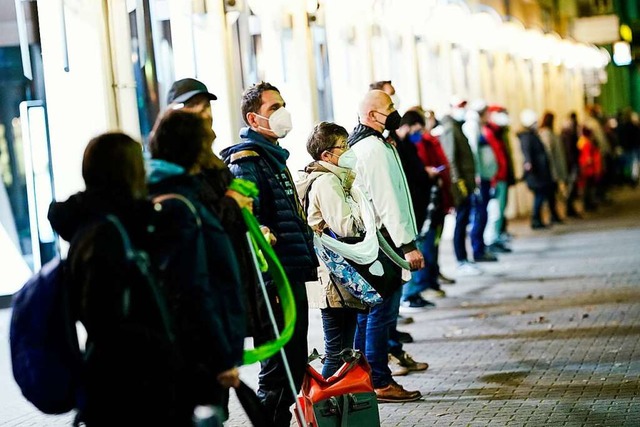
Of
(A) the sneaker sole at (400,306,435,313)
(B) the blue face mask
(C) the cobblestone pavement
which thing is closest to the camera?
(C) the cobblestone pavement

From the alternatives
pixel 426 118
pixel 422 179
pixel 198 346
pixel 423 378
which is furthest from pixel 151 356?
pixel 426 118

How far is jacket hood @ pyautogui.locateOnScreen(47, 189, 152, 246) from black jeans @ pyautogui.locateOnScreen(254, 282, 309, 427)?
1.81 metres

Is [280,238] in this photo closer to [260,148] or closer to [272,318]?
[260,148]

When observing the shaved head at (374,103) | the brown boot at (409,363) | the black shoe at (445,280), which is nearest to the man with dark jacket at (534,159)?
the black shoe at (445,280)

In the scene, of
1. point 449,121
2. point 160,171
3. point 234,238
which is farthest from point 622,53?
point 160,171

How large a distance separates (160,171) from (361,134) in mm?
4123

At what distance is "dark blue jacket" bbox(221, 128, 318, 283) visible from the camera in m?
6.66

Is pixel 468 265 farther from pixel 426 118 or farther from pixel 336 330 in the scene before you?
pixel 336 330

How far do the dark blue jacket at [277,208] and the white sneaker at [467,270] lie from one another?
10522 mm

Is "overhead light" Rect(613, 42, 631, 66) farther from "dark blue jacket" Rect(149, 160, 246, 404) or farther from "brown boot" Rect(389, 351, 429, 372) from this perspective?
"dark blue jacket" Rect(149, 160, 246, 404)

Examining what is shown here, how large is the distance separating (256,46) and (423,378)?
627cm

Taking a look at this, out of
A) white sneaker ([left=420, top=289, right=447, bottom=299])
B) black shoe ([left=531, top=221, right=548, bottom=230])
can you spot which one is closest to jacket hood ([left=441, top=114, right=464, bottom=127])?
white sneaker ([left=420, top=289, right=447, bottom=299])

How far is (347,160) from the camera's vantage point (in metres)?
8.03

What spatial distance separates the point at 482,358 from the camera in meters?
10.5
